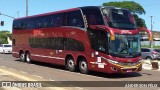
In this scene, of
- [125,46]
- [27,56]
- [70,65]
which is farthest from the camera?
[27,56]

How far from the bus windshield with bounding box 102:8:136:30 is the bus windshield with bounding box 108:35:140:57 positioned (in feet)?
1.98

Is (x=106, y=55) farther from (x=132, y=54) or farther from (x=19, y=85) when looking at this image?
(x=19, y=85)

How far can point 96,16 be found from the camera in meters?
17.8

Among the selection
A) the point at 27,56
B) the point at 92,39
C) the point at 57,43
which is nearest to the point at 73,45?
the point at 92,39

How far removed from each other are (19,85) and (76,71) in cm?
754

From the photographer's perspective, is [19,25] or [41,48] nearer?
[41,48]

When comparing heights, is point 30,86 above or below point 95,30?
below

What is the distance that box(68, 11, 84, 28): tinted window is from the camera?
62.1 feet

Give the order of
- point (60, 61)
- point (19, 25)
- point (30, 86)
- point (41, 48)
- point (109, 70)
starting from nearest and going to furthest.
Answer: point (30, 86) < point (109, 70) < point (60, 61) < point (41, 48) < point (19, 25)

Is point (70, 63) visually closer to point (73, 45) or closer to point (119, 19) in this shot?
point (73, 45)

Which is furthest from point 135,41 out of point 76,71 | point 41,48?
point 41,48

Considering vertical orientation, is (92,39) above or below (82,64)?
above

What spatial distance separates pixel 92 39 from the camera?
59.0 feet

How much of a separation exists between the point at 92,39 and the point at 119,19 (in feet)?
5.89
